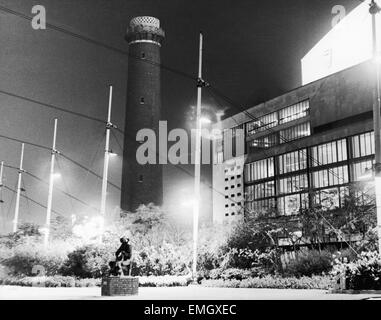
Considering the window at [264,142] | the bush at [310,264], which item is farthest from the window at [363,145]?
the bush at [310,264]

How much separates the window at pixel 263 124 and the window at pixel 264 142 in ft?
4.97

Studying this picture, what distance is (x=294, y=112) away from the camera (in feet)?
274

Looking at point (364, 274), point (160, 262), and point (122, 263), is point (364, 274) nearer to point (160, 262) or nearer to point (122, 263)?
point (122, 263)

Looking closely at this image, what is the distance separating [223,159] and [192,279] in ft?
240

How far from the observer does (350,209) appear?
3173cm

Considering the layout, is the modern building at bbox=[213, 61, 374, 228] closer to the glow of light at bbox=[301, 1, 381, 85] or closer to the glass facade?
the glass facade

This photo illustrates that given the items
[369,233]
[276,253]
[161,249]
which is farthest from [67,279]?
[369,233]

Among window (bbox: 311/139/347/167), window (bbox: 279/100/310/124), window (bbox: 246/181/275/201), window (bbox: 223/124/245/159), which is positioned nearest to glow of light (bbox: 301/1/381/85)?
window (bbox: 279/100/310/124)

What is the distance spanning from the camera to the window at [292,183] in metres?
78.3

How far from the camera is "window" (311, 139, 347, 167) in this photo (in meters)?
71.8

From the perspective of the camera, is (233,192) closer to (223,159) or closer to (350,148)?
(223,159)

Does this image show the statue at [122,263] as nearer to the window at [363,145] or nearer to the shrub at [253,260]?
the shrub at [253,260]

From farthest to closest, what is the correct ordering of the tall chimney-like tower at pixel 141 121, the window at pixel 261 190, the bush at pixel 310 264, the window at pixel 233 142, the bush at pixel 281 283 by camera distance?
the window at pixel 233 142
the window at pixel 261 190
the tall chimney-like tower at pixel 141 121
the bush at pixel 310 264
the bush at pixel 281 283

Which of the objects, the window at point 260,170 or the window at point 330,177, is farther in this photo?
the window at point 260,170
